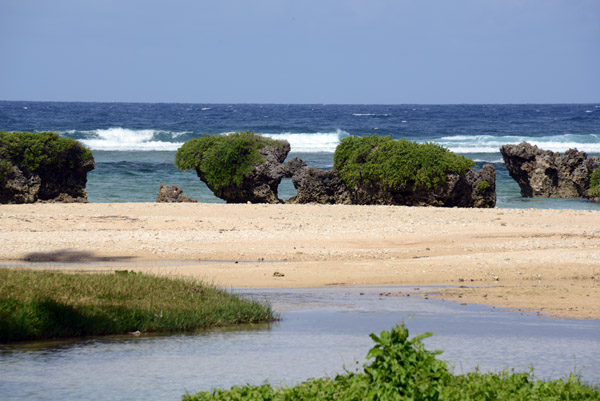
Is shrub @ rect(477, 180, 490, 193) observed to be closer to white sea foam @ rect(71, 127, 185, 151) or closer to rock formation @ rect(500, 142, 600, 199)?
rock formation @ rect(500, 142, 600, 199)

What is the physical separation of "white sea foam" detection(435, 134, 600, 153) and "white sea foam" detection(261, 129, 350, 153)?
32.6 ft

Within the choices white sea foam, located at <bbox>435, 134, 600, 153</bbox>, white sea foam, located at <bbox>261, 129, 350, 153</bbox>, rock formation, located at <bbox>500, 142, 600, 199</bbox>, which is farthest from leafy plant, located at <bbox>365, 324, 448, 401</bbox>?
white sea foam, located at <bbox>261, 129, 350, 153</bbox>

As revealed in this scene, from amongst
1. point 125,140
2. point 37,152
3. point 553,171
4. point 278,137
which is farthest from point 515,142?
point 37,152

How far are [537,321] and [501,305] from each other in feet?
4.35

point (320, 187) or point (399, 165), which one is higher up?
point (399, 165)

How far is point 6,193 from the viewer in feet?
100

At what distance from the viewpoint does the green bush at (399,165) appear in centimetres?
2995

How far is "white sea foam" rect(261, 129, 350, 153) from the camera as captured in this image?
6869 centimetres

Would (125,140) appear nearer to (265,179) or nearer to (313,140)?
(313,140)

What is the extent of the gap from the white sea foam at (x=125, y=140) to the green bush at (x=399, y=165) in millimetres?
37273

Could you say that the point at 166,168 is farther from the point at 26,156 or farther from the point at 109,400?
the point at 109,400

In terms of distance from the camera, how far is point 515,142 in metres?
71.0

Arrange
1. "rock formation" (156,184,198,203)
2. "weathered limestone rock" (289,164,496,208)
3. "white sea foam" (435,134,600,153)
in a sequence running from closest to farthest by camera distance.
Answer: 1. "weathered limestone rock" (289,164,496,208)
2. "rock formation" (156,184,198,203)
3. "white sea foam" (435,134,600,153)

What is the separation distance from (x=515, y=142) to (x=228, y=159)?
148 feet
